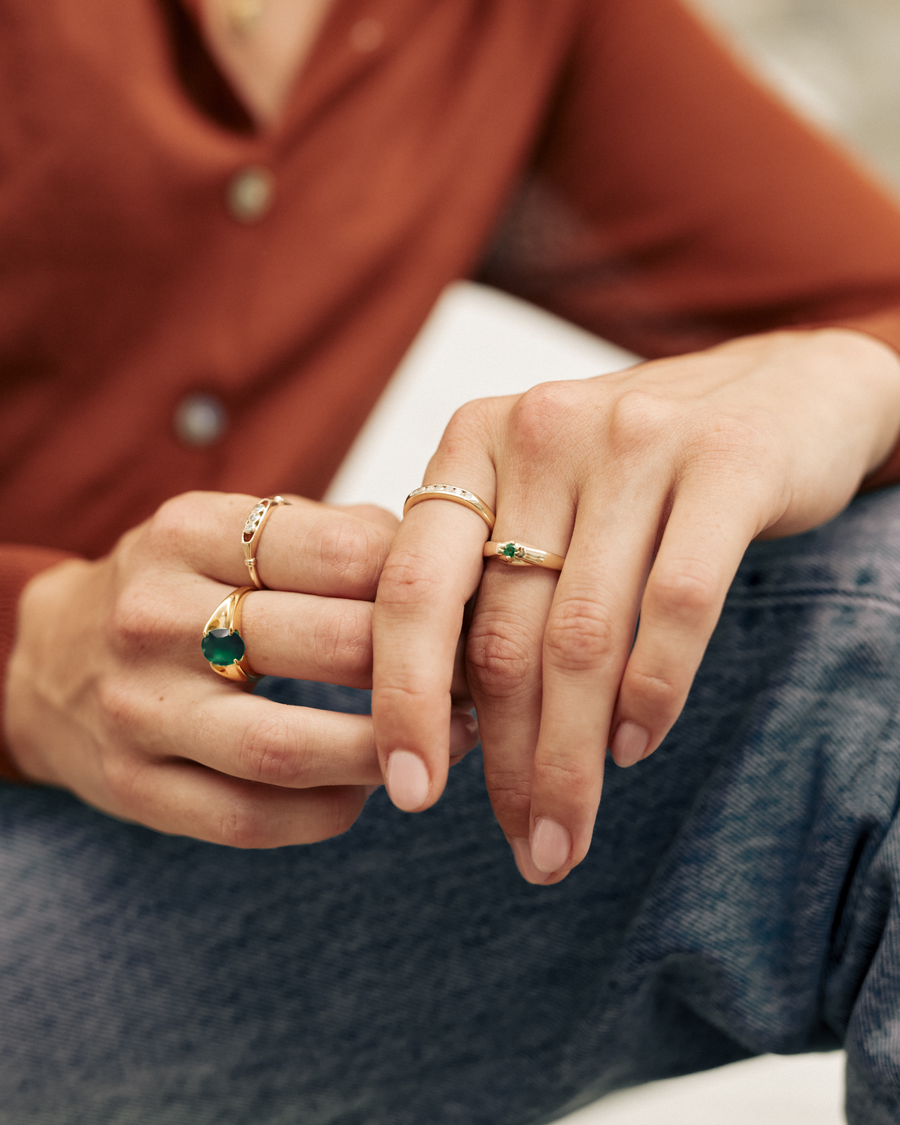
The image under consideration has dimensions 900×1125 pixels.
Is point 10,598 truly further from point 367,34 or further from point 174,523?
point 367,34

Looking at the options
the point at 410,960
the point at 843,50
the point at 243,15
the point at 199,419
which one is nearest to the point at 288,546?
the point at 410,960

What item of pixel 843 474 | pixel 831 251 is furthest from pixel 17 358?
pixel 831 251

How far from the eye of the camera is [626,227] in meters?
0.93

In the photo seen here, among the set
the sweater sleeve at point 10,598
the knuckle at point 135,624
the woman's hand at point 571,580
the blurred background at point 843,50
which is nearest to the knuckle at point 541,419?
the woman's hand at point 571,580

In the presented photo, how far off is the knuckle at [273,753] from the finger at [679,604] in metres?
0.16

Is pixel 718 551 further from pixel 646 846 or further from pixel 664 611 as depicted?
pixel 646 846

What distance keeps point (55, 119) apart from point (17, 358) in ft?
0.68

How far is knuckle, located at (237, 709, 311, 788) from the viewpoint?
41 cm

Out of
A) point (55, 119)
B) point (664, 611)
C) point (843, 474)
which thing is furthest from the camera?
point (55, 119)

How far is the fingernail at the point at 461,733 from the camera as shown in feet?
1.40

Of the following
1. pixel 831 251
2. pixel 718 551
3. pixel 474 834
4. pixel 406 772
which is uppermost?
pixel 831 251

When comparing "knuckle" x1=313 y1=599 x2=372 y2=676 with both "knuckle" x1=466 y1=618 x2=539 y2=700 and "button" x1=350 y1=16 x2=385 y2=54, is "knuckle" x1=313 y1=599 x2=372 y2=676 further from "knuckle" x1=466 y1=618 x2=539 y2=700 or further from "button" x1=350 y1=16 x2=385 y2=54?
"button" x1=350 y1=16 x2=385 y2=54

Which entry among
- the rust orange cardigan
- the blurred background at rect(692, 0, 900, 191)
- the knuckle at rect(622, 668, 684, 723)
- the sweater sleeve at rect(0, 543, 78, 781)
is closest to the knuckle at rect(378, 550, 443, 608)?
the knuckle at rect(622, 668, 684, 723)

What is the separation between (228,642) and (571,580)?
0.18 meters
